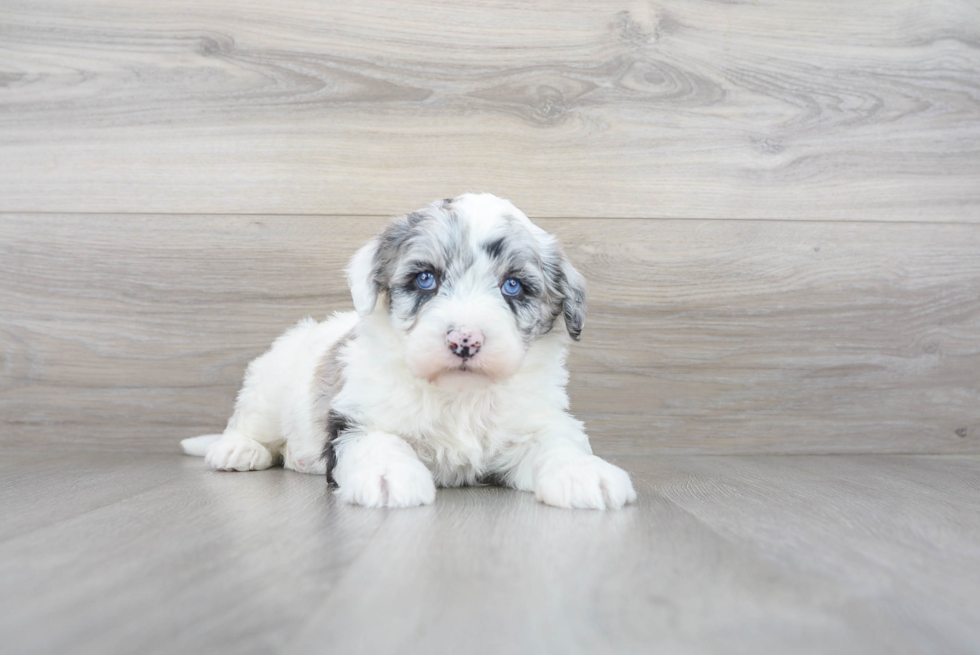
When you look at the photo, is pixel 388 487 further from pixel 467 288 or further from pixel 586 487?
pixel 467 288

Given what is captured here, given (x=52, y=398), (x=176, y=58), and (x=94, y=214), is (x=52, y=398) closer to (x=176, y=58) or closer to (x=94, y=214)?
(x=94, y=214)

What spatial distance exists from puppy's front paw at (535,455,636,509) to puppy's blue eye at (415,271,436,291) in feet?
1.75

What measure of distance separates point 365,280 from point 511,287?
14.7 inches

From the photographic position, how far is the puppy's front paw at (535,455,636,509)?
1606mm

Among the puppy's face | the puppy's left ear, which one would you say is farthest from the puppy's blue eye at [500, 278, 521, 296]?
the puppy's left ear

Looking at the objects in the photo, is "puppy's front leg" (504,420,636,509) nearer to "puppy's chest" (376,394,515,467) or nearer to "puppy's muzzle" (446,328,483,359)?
"puppy's chest" (376,394,515,467)

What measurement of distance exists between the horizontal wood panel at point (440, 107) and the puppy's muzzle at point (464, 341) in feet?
3.88

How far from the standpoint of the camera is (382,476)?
1.63 meters

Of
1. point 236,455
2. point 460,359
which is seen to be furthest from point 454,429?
point 236,455

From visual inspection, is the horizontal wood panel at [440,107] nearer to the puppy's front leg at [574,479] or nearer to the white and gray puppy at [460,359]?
the white and gray puppy at [460,359]

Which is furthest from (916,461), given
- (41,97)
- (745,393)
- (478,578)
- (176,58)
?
(41,97)

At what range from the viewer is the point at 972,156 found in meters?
2.94

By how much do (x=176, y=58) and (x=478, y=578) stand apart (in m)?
2.39

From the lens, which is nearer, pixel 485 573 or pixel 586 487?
pixel 485 573
